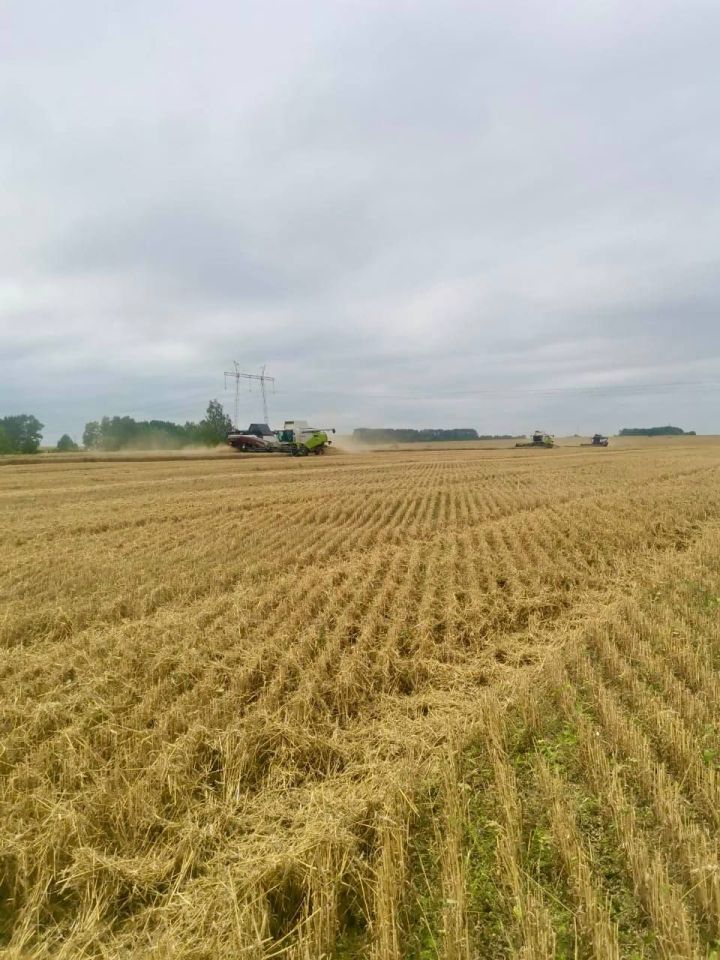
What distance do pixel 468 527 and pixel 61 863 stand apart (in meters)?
10.4

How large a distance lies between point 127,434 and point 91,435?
14030 mm

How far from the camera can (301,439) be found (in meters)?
50.0

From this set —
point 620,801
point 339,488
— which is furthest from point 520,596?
point 339,488

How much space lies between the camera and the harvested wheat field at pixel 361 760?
104 inches

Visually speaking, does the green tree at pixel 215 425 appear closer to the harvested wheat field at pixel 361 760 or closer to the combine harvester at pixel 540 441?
the combine harvester at pixel 540 441

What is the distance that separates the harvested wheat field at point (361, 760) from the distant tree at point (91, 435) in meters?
91.2

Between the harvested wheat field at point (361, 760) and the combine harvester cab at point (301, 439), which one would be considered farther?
the combine harvester cab at point (301, 439)

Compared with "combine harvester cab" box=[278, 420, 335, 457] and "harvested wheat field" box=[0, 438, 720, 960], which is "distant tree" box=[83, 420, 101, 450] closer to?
"combine harvester cab" box=[278, 420, 335, 457]

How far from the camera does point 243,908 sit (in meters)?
2.70

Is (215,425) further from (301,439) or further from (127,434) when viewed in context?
(301,439)

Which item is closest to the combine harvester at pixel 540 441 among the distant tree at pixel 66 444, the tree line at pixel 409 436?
the tree line at pixel 409 436

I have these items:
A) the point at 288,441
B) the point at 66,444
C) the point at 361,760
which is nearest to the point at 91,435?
the point at 66,444

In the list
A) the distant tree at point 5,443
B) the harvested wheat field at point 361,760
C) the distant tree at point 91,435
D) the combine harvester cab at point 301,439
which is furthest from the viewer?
the distant tree at point 91,435

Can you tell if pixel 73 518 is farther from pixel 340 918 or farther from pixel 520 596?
pixel 340 918
